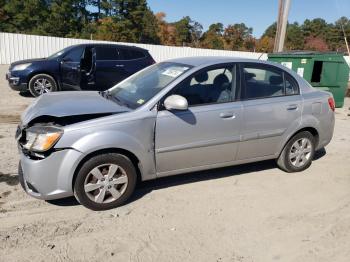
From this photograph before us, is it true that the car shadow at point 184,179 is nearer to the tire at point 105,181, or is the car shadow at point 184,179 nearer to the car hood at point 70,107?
the tire at point 105,181

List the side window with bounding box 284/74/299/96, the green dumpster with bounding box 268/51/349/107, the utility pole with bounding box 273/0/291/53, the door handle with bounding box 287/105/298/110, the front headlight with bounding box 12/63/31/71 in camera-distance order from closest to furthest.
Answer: the door handle with bounding box 287/105/298/110 < the side window with bounding box 284/74/299/96 < the front headlight with bounding box 12/63/31/71 < the green dumpster with bounding box 268/51/349/107 < the utility pole with bounding box 273/0/291/53

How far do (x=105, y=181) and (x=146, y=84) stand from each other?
4.55 feet

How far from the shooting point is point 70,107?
393 centimetres

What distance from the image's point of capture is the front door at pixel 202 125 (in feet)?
13.4

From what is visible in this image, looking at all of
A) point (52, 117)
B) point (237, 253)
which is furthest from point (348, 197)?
point (52, 117)

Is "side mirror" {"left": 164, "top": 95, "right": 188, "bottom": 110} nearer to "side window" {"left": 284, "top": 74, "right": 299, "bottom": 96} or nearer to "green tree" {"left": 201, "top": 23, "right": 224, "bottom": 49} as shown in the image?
"side window" {"left": 284, "top": 74, "right": 299, "bottom": 96}

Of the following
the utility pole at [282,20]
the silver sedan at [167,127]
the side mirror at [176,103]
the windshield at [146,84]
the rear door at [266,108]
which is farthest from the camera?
the utility pole at [282,20]

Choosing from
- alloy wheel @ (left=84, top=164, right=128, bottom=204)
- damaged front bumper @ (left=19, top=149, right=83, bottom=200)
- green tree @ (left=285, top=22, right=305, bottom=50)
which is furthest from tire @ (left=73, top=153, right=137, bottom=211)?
green tree @ (left=285, top=22, right=305, bottom=50)

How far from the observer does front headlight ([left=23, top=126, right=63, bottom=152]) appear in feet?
11.6

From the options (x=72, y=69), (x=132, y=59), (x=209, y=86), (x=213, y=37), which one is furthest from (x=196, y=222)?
(x=213, y=37)

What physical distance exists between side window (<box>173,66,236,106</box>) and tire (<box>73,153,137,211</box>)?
1.05 metres

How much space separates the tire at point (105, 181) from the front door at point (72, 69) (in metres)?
6.66

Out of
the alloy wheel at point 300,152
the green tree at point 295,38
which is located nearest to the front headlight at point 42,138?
the alloy wheel at point 300,152

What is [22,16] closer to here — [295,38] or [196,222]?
[196,222]
